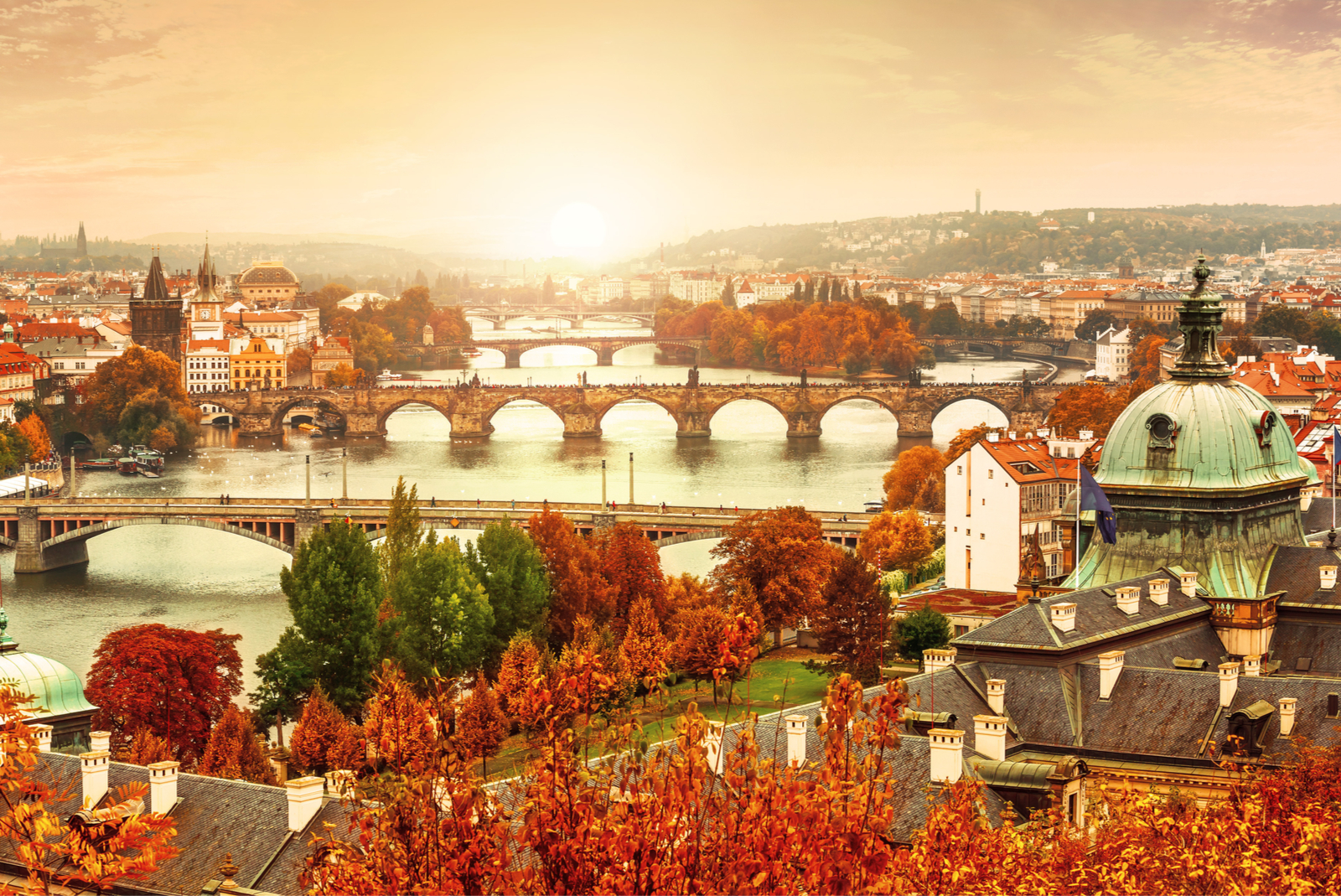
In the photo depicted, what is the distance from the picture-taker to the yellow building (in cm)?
8662

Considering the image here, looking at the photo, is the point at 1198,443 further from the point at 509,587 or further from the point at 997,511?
the point at 997,511

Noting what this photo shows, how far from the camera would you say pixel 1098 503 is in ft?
62.9

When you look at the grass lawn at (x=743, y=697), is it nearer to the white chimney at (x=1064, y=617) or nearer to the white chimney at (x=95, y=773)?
the white chimney at (x=1064, y=617)

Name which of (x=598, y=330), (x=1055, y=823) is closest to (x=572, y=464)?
(x=1055, y=823)

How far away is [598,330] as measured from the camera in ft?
503

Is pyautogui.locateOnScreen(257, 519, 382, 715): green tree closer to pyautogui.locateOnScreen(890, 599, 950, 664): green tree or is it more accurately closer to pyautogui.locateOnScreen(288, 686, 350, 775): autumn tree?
pyautogui.locateOnScreen(288, 686, 350, 775): autumn tree

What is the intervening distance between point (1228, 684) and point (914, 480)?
29768mm

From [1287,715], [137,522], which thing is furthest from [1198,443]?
[137,522]

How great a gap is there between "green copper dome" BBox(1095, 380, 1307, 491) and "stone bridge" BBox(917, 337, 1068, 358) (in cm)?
8712

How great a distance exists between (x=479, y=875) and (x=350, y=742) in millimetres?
16701

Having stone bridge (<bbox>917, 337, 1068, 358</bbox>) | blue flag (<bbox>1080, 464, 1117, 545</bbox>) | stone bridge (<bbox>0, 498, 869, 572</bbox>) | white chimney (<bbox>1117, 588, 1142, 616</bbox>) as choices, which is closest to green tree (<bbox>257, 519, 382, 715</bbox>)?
stone bridge (<bbox>0, 498, 869, 572</bbox>)

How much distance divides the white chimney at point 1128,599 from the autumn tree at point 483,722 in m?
8.07

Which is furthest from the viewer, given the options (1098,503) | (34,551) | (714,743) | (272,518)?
(34,551)

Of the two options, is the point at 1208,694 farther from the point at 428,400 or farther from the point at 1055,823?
the point at 428,400
